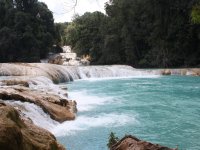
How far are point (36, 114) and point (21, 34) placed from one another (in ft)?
107

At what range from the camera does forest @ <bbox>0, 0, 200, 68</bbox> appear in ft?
128

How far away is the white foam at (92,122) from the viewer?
37.5 feet

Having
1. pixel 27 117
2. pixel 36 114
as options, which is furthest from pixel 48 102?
pixel 27 117

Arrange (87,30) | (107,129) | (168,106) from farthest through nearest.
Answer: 1. (87,30)
2. (168,106)
3. (107,129)

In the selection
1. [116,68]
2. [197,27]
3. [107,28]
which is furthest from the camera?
[107,28]

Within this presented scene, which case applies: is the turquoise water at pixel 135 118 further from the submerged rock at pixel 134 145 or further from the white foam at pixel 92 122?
the submerged rock at pixel 134 145

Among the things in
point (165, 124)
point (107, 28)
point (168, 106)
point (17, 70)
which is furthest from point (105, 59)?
point (165, 124)

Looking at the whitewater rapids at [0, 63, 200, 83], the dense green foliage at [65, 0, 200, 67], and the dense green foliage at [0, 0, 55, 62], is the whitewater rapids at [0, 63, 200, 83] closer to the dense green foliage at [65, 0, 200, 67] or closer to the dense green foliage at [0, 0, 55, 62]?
the dense green foliage at [65, 0, 200, 67]

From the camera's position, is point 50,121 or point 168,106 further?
point 168,106

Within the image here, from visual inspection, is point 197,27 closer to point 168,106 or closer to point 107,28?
point 107,28

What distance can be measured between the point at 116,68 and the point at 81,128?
75.0 ft

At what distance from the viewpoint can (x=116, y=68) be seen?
113ft

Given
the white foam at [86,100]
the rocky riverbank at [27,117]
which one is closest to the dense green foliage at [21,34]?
the rocky riverbank at [27,117]

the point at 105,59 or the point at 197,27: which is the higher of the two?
the point at 197,27
